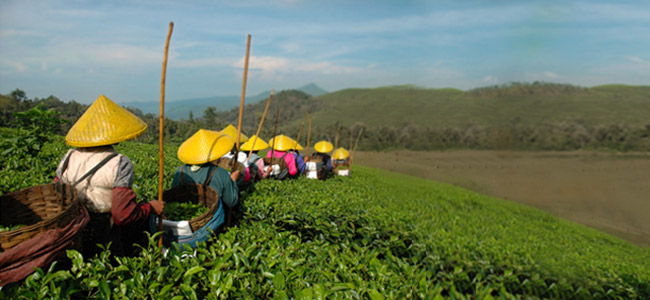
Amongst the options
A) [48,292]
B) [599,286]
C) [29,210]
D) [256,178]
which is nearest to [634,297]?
[599,286]

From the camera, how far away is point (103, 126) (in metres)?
2.55

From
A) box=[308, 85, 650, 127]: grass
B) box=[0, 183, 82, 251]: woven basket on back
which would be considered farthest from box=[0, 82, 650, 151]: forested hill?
box=[0, 183, 82, 251]: woven basket on back

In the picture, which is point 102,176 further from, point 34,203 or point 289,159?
point 289,159

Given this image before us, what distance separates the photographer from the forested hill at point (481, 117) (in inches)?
2037

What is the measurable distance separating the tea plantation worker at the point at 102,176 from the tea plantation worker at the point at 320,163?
242 inches

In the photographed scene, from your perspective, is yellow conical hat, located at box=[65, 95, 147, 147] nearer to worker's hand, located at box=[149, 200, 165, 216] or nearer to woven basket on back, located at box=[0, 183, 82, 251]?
woven basket on back, located at box=[0, 183, 82, 251]

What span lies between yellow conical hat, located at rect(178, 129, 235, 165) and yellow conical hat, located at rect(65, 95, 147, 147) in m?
0.87

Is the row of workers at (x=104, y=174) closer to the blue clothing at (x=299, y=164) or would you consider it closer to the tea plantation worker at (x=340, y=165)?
the blue clothing at (x=299, y=164)

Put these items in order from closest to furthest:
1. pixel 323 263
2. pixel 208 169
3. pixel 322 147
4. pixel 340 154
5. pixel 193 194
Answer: pixel 323 263 → pixel 193 194 → pixel 208 169 → pixel 322 147 → pixel 340 154

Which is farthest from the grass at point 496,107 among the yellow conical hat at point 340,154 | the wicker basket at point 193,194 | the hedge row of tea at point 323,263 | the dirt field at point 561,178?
the wicker basket at point 193,194

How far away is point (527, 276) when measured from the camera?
6.17 metres

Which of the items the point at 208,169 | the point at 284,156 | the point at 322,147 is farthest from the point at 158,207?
the point at 322,147

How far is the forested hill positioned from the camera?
51.8 m

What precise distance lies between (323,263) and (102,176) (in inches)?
70.4
